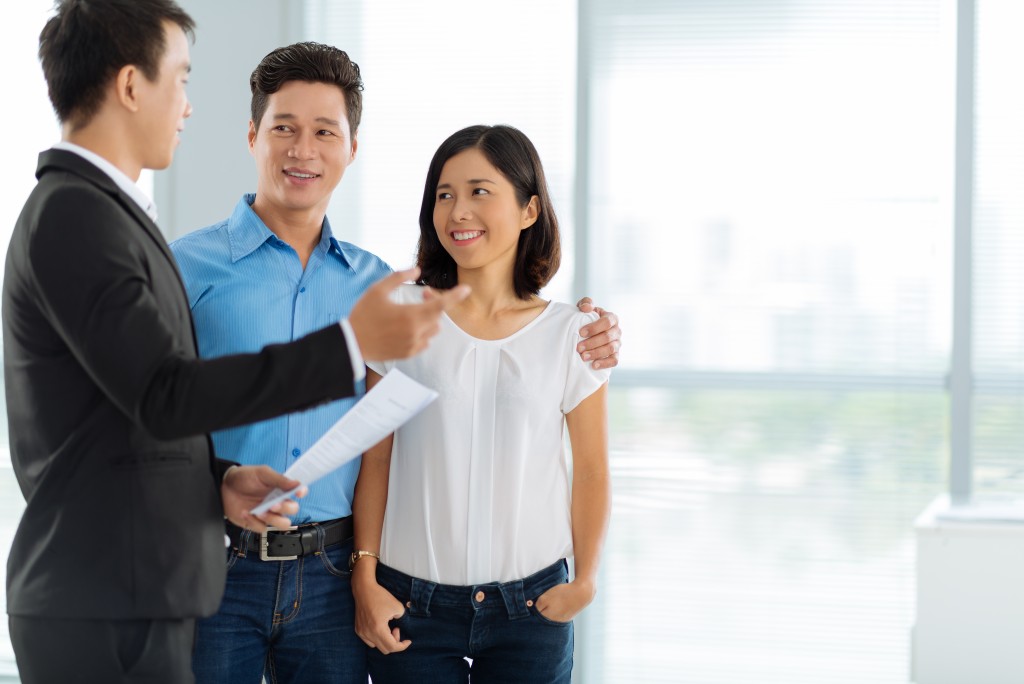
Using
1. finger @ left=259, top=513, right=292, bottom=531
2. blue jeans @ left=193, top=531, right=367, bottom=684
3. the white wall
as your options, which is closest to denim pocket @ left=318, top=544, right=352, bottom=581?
blue jeans @ left=193, top=531, right=367, bottom=684

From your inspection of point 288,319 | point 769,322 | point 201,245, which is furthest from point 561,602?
point 769,322

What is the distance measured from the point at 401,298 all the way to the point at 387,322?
682mm

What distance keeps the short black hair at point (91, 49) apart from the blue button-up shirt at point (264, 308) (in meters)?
0.52

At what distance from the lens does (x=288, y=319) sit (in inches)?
72.6

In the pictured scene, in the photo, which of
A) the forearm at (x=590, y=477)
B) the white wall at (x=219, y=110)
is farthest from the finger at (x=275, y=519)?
the white wall at (x=219, y=110)

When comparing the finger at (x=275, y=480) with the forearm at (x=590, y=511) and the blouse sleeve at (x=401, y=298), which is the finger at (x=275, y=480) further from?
the forearm at (x=590, y=511)

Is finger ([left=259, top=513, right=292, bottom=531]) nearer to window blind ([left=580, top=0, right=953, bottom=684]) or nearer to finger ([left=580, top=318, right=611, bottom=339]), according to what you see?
finger ([left=580, top=318, right=611, bottom=339])

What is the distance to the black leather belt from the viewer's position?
1720mm

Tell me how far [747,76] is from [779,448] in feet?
4.01

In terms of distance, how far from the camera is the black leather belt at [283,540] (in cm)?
172

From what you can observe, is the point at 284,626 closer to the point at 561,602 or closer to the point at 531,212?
the point at 561,602

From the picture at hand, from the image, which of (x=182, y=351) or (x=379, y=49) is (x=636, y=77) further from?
(x=182, y=351)

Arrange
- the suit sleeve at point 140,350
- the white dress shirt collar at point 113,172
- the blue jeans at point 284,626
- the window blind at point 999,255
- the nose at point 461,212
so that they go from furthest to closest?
the window blind at point 999,255 < the nose at point 461,212 < the blue jeans at point 284,626 < the white dress shirt collar at point 113,172 < the suit sleeve at point 140,350

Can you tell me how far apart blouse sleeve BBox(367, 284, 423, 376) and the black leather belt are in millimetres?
292
